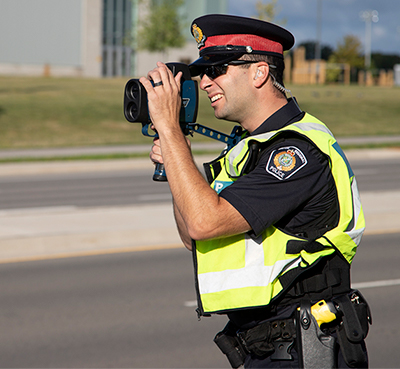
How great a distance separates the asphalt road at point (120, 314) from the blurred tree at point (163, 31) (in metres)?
40.1

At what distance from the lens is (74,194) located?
13.2m

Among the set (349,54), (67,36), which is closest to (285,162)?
(67,36)

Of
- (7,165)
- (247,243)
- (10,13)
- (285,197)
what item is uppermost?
(10,13)

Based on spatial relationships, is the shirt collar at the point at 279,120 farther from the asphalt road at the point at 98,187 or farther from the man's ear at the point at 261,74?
the asphalt road at the point at 98,187

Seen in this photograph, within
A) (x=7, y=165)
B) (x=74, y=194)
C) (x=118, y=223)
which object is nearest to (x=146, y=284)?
(x=118, y=223)

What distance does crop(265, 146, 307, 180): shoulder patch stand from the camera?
194 centimetres

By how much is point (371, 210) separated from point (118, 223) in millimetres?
3943

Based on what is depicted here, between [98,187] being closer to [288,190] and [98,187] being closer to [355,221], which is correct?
[355,221]

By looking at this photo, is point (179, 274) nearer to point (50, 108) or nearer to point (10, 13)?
point (50, 108)

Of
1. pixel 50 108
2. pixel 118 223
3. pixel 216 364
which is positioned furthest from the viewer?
pixel 50 108

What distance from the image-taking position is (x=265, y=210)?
1912mm

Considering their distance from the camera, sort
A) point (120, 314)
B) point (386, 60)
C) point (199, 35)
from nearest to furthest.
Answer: point (199, 35), point (120, 314), point (386, 60)

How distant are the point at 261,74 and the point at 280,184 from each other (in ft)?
1.42

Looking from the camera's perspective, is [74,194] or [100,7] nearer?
[74,194]
